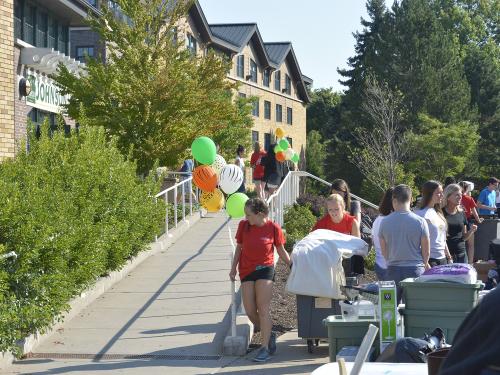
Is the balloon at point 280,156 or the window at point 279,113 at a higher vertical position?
the window at point 279,113

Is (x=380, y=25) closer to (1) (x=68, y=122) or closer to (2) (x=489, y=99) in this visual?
(2) (x=489, y=99)

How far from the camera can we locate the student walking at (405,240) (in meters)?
8.52

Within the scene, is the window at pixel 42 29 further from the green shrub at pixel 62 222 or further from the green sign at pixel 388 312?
the green sign at pixel 388 312

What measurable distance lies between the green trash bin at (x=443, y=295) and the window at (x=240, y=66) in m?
43.4

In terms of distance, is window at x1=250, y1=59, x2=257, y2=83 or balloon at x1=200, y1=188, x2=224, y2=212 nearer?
balloon at x1=200, y1=188, x2=224, y2=212

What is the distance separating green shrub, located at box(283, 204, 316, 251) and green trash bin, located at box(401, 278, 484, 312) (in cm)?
851

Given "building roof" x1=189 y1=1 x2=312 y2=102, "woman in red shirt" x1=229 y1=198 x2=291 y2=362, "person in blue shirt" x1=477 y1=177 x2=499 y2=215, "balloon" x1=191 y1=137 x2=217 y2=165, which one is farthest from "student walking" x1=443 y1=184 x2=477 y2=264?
"building roof" x1=189 y1=1 x2=312 y2=102

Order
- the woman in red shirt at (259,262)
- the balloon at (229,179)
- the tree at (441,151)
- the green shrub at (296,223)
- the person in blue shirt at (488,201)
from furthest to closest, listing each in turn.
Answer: the tree at (441,151), the person in blue shirt at (488,201), the green shrub at (296,223), the balloon at (229,179), the woman in red shirt at (259,262)

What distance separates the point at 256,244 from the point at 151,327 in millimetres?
1969

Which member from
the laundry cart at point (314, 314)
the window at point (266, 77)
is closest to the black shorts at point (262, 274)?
the laundry cart at point (314, 314)

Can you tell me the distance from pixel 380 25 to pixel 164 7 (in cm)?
3872

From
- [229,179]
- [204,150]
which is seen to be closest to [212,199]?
[229,179]

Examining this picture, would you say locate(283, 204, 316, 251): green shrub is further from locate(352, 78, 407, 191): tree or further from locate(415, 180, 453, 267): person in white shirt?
locate(352, 78, 407, 191): tree

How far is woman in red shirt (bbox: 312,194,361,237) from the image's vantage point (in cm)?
977
